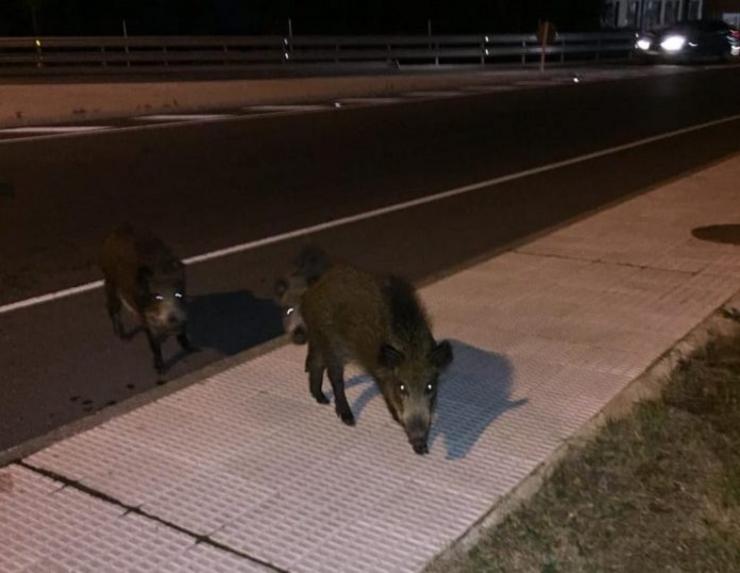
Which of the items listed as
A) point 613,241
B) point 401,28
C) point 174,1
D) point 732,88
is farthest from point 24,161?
point 401,28

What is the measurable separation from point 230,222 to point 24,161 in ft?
15.9

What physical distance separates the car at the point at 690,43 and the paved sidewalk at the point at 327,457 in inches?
1255

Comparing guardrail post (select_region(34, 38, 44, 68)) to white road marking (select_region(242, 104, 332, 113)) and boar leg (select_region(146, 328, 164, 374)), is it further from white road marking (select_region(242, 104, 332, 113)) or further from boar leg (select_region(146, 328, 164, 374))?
boar leg (select_region(146, 328, 164, 374))

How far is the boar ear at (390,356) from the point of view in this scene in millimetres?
4301

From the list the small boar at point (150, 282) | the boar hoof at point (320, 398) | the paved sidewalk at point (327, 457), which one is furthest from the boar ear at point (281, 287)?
the boar hoof at point (320, 398)

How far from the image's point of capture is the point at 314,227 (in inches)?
379

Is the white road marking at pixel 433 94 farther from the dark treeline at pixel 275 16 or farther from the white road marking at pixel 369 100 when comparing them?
the dark treeline at pixel 275 16

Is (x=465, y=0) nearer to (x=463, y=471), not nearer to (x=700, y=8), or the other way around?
(x=700, y=8)

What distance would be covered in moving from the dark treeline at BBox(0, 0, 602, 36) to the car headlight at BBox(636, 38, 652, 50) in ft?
19.4

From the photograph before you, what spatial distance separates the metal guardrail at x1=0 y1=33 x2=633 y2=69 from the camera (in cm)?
2769

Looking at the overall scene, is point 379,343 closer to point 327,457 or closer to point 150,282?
point 327,457

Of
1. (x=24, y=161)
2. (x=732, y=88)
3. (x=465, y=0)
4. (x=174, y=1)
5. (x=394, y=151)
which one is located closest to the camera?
(x=24, y=161)

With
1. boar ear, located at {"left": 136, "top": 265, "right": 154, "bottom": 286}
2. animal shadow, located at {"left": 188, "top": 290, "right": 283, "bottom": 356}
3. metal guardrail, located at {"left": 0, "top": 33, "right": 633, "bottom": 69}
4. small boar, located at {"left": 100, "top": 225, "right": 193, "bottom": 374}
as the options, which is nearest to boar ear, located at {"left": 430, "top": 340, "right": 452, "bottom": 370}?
small boar, located at {"left": 100, "top": 225, "right": 193, "bottom": 374}

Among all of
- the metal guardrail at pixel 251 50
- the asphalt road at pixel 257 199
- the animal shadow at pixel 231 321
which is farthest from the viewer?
the metal guardrail at pixel 251 50
